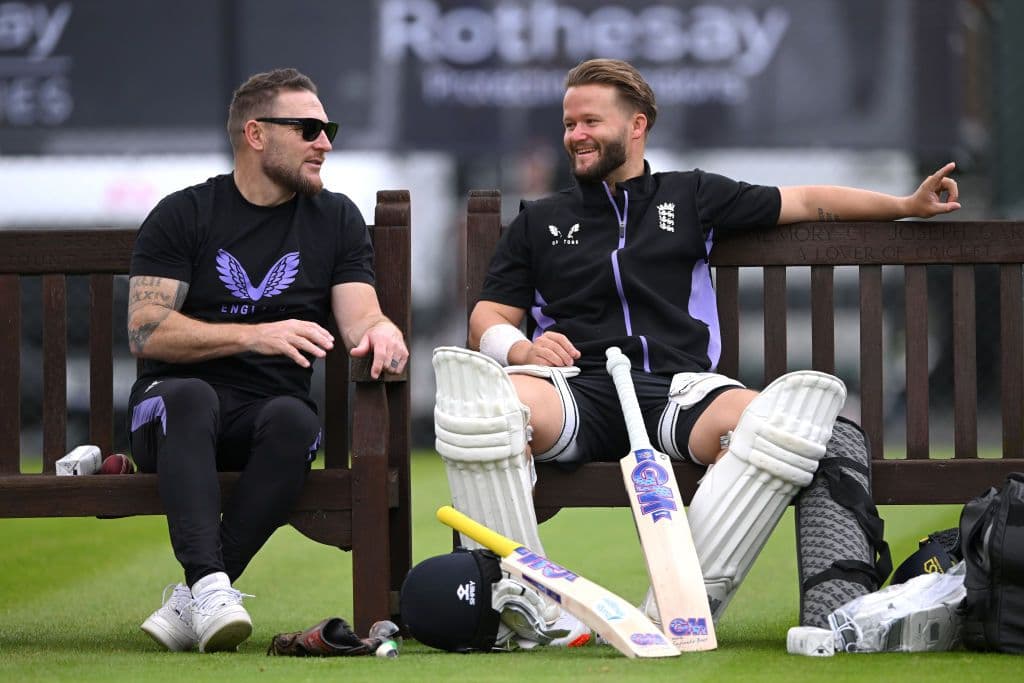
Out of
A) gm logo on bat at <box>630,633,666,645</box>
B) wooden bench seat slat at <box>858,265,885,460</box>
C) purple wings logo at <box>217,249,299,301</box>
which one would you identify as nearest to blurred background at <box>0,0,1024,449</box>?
wooden bench seat slat at <box>858,265,885,460</box>

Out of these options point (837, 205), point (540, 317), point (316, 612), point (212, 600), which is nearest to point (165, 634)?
point (212, 600)

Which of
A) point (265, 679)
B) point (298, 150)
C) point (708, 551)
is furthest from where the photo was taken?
point (298, 150)

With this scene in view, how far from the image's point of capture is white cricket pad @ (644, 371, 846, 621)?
382cm

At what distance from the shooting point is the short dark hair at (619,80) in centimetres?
455

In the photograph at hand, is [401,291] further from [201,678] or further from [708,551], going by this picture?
[201,678]

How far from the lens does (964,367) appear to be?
456cm

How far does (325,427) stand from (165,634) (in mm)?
848

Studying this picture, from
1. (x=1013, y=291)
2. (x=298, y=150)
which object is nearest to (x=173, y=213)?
(x=298, y=150)

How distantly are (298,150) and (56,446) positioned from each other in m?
1.03

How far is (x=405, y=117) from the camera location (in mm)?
11719

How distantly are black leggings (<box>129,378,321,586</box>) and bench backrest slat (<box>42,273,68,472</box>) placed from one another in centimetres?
46

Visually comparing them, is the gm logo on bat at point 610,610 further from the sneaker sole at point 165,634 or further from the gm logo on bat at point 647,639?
the sneaker sole at point 165,634

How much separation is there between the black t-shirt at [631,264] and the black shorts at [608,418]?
0.09m

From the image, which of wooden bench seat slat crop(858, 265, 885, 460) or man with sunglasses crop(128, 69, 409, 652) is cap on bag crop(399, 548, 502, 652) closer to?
man with sunglasses crop(128, 69, 409, 652)
